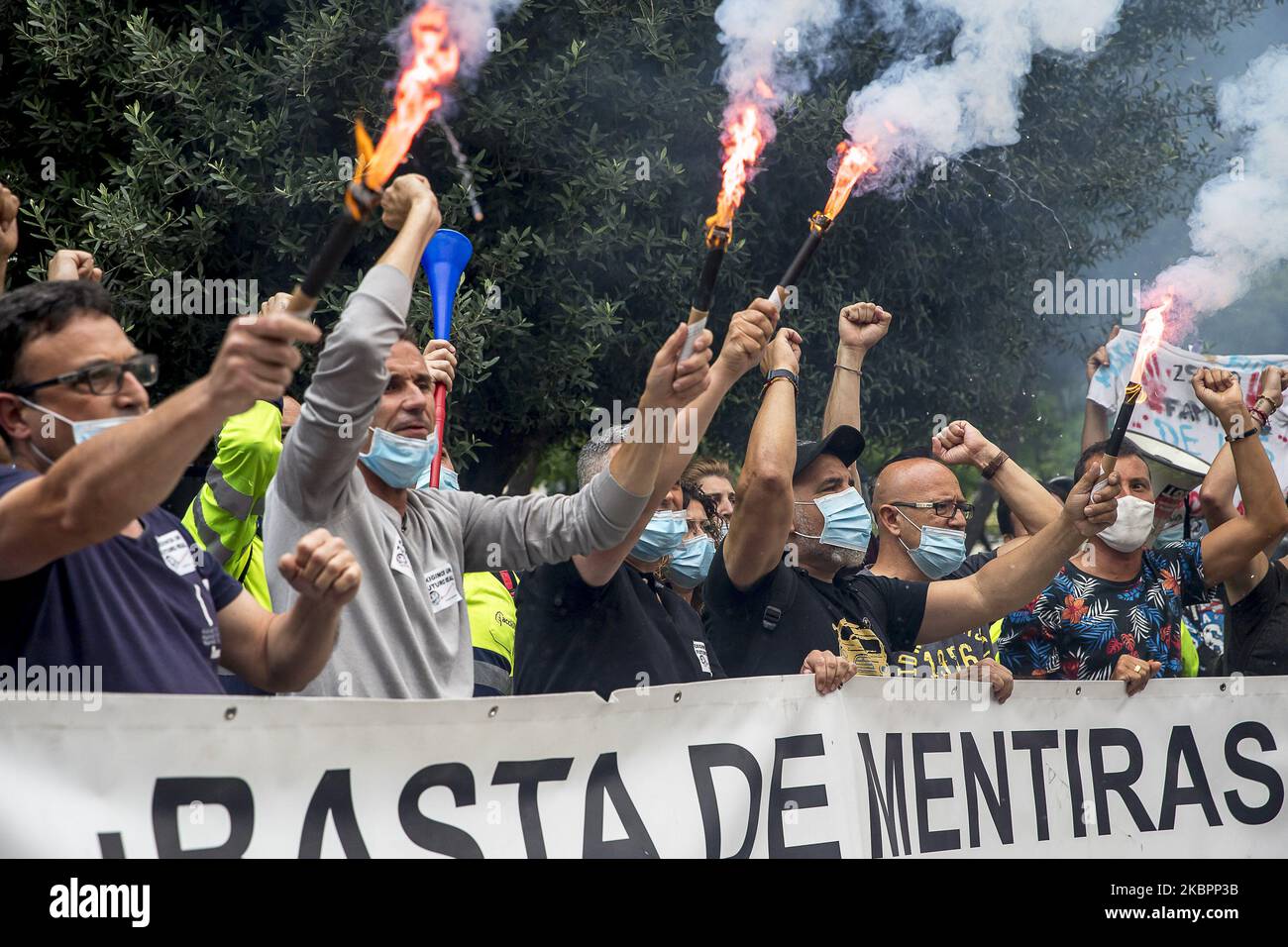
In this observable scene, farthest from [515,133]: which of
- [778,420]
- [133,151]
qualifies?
[778,420]

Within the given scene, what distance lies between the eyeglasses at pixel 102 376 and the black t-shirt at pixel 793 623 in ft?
7.11

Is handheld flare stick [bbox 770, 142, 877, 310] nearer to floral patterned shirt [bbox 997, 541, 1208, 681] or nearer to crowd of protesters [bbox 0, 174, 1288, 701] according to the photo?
crowd of protesters [bbox 0, 174, 1288, 701]

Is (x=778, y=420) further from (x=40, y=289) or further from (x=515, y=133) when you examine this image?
(x=515, y=133)

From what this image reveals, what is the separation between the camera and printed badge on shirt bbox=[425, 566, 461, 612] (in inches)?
142

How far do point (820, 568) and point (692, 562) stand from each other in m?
0.66

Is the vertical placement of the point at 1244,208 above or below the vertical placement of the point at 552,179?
below

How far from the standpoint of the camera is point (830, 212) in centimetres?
395

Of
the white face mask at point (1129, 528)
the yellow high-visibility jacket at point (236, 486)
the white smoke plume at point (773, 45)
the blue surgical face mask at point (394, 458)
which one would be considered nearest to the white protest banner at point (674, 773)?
the white face mask at point (1129, 528)

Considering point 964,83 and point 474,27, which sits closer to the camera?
point 474,27

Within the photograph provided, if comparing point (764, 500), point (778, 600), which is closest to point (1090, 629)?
point (778, 600)

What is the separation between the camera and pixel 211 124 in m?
6.12

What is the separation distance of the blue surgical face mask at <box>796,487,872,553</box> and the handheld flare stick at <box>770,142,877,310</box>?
0.90m

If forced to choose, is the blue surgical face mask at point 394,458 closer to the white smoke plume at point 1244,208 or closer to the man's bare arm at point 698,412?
the man's bare arm at point 698,412

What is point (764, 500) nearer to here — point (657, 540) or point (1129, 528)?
point (657, 540)
